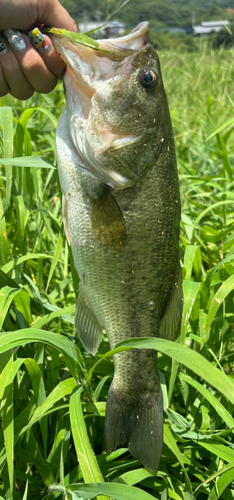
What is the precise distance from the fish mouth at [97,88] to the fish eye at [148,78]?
48 mm

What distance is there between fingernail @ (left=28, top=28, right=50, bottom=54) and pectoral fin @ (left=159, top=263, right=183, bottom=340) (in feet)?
3.17

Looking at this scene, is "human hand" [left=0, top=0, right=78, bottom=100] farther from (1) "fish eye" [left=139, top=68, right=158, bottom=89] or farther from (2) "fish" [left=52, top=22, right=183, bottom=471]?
(1) "fish eye" [left=139, top=68, right=158, bottom=89]

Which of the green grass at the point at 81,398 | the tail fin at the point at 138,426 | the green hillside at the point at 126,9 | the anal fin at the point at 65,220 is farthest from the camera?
the green hillside at the point at 126,9

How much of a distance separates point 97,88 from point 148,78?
0.60ft

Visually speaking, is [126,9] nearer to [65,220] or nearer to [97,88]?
[97,88]

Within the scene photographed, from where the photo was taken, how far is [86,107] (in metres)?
1.48

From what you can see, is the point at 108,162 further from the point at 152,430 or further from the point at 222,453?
the point at 222,453

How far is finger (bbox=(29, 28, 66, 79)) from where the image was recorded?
1.55m

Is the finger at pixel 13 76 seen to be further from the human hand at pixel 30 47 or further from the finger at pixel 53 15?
the finger at pixel 53 15

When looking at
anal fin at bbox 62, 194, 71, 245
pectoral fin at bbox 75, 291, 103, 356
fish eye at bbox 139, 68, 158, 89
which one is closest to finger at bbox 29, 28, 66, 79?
fish eye at bbox 139, 68, 158, 89

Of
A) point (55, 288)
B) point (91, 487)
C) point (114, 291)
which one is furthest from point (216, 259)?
point (91, 487)

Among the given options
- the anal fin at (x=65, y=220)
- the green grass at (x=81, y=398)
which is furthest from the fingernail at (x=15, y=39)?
the anal fin at (x=65, y=220)

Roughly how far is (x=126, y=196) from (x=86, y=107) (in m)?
0.36

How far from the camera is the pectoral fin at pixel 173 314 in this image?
60.1 inches
